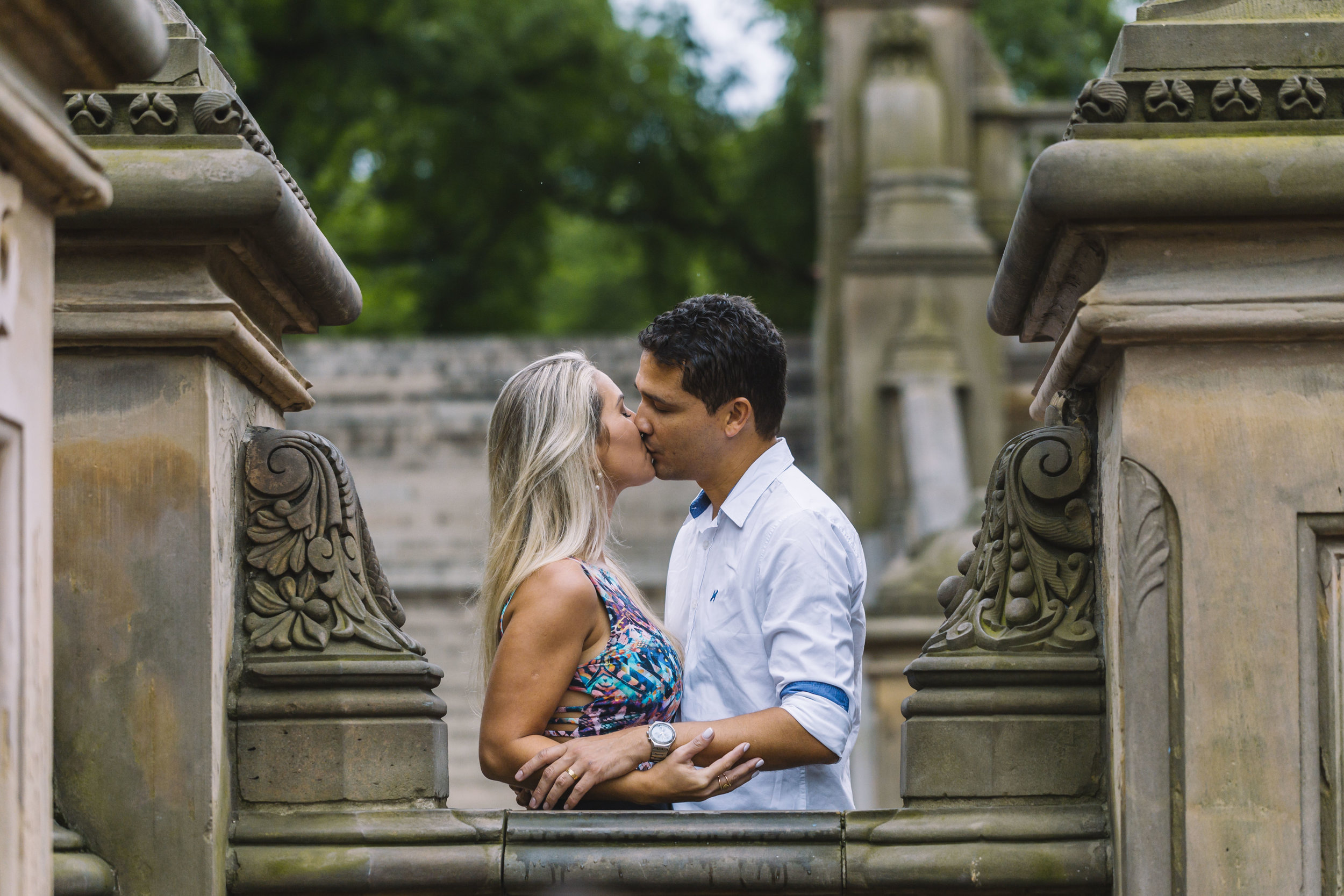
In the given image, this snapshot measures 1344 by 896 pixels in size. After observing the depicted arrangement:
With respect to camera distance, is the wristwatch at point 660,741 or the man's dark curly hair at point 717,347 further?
the man's dark curly hair at point 717,347

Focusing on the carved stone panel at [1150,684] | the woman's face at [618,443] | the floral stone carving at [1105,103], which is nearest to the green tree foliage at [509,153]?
the woman's face at [618,443]

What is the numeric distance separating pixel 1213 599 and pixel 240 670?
1724mm

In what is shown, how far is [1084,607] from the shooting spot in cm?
302

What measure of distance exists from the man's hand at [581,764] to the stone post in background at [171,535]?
211 millimetres

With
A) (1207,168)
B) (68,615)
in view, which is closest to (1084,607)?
(1207,168)

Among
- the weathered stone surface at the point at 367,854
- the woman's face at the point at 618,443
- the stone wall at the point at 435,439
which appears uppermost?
the stone wall at the point at 435,439

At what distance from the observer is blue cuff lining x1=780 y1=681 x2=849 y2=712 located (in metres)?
3.02

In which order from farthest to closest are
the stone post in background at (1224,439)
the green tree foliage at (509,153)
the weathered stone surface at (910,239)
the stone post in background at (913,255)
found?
the green tree foliage at (509,153) < the weathered stone surface at (910,239) < the stone post in background at (913,255) < the stone post in background at (1224,439)

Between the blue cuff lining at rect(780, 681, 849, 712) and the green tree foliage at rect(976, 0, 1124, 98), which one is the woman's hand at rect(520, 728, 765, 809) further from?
the green tree foliage at rect(976, 0, 1124, 98)

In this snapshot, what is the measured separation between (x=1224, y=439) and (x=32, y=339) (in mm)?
1869

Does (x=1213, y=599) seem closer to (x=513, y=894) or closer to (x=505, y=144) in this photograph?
(x=513, y=894)

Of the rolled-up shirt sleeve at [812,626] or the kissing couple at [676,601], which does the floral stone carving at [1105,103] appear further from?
the rolled-up shirt sleeve at [812,626]

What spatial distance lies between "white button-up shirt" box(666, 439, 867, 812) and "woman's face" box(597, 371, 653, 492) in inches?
7.8

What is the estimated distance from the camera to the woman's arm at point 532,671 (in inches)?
120
